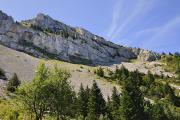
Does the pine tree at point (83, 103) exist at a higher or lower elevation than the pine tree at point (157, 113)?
higher

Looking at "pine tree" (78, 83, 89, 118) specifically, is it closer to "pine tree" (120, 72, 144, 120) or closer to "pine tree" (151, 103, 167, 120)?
"pine tree" (120, 72, 144, 120)

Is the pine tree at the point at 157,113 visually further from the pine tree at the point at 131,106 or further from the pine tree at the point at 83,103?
the pine tree at the point at 83,103

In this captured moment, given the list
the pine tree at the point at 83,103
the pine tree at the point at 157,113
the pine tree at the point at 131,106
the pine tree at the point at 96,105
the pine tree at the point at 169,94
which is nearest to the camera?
the pine tree at the point at 131,106

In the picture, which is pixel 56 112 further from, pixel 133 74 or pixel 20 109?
pixel 133 74

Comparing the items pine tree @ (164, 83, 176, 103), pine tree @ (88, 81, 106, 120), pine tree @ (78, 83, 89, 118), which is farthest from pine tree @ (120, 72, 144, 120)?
pine tree @ (164, 83, 176, 103)

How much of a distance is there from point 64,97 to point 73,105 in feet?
8.95

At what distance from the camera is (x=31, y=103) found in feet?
163

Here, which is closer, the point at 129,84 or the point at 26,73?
the point at 129,84

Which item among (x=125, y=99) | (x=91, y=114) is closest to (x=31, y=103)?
(x=91, y=114)

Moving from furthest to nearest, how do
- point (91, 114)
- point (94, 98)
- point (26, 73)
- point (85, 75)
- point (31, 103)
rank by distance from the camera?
point (85, 75) < point (26, 73) < point (94, 98) < point (91, 114) < point (31, 103)

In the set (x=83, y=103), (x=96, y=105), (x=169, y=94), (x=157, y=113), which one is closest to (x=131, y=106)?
(x=96, y=105)

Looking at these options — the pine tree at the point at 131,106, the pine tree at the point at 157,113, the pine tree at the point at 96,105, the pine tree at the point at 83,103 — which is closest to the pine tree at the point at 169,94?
the pine tree at the point at 157,113

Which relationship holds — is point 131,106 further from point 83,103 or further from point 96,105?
point 83,103

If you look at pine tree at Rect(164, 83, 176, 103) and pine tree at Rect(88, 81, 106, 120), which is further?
pine tree at Rect(164, 83, 176, 103)
